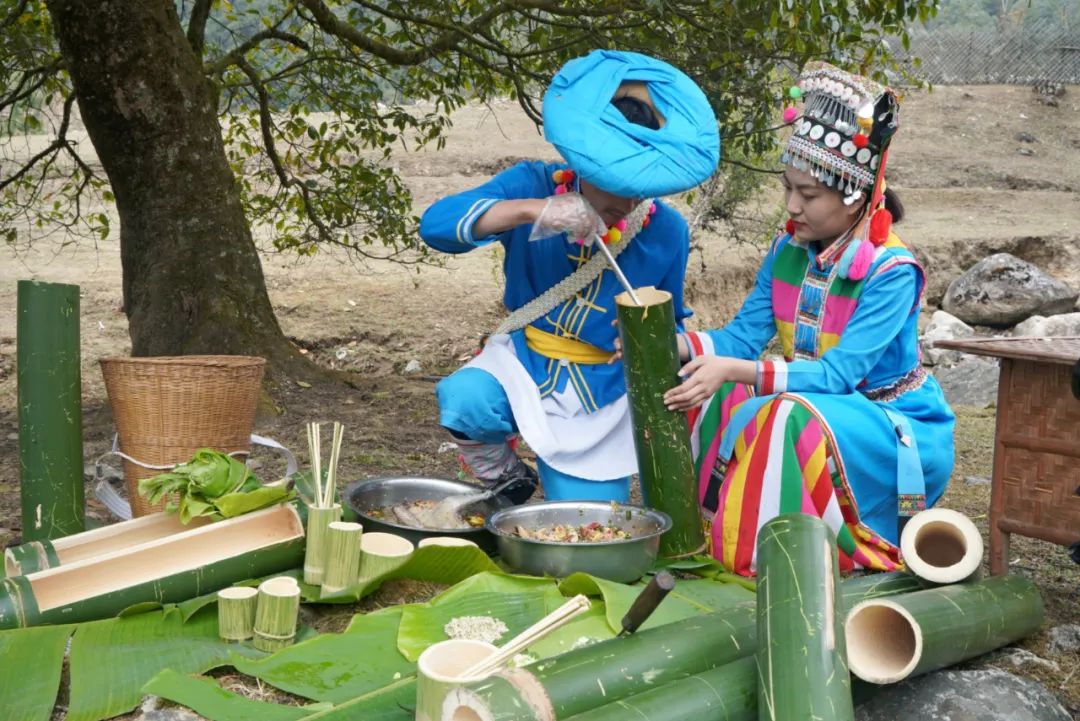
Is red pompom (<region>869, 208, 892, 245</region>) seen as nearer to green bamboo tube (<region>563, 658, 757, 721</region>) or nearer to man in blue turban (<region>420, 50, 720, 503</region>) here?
man in blue turban (<region>420, 50, 720, 503</region>)

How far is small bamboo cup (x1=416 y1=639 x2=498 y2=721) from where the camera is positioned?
216cm

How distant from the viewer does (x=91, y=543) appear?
3258mm

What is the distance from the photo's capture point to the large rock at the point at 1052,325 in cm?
1124

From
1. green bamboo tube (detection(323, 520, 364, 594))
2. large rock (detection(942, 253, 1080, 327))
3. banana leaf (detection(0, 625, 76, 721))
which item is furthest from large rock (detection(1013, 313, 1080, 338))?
Answer: banana leaf (detection(0, 625, 76, 721))

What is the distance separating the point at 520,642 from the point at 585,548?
0.96 meters

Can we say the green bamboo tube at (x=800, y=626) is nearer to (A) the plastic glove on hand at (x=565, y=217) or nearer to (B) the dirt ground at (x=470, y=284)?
(B) the dirt ground at (x=470, y=284)

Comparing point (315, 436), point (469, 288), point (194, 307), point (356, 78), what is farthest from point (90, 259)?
point (315, 436)

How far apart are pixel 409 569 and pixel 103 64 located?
3.38m

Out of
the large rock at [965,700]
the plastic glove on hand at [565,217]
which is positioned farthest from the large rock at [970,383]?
the large rock at [965,700]

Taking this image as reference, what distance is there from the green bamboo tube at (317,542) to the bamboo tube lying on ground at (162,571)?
0.41 ft

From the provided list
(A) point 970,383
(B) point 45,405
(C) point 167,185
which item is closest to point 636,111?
(B) point 45,405

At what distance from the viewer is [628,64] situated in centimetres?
355

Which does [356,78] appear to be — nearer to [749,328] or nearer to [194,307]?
[194,307]

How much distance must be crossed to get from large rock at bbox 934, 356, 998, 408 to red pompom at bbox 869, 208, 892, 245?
18.2 feet
